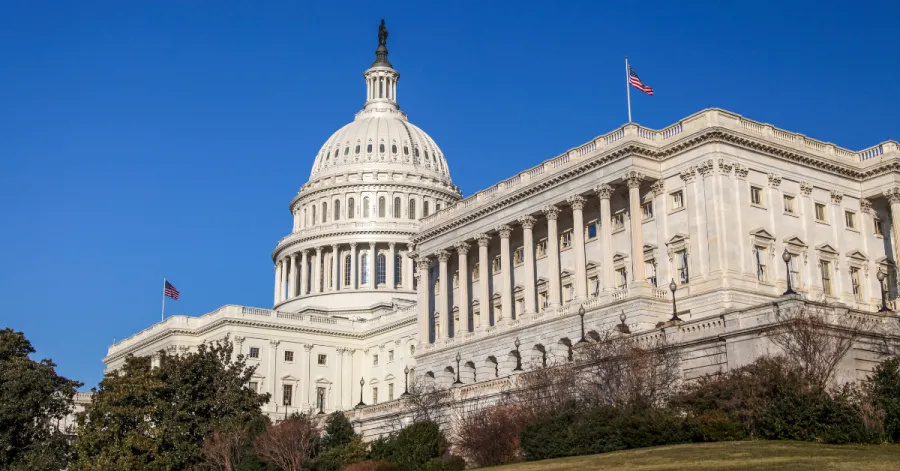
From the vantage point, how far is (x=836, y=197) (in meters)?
78.6

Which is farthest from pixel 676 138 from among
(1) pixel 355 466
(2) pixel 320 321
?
Result: (2) pixel 320 321

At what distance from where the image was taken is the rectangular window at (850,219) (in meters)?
79.4

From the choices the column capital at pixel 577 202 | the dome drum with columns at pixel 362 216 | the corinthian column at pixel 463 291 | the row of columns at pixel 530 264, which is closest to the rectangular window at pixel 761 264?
the row of columns at pixel 530 264

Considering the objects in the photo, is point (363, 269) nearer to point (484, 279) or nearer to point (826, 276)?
point (484, 279)

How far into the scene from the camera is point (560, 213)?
8288cm

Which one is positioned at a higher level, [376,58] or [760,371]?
[376,58]

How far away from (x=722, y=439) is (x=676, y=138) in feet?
108

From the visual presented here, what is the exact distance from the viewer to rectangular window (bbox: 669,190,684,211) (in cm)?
7459

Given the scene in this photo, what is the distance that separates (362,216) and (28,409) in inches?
2960

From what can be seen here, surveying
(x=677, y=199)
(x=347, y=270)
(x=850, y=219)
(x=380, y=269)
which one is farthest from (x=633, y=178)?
(x=347, y=270)

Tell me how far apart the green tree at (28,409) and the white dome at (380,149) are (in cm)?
7730

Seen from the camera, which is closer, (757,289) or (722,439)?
(722,439)

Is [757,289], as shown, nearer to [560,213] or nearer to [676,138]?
[676,138]

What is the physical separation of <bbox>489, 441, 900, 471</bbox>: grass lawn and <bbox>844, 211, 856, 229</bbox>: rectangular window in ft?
133
